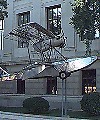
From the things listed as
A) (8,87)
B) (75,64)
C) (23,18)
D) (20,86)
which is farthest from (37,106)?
(23,18)

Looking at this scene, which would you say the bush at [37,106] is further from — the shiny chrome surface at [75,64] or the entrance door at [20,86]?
the entrance door at [20,86]

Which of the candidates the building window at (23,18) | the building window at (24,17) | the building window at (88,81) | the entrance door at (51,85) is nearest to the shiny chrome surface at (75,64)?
the building window at (88,81)

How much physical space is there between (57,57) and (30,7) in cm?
629

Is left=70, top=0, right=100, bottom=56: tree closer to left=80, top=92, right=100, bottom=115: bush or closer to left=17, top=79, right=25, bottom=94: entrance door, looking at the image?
left=80, top=92, right=100, bottom=115: bush

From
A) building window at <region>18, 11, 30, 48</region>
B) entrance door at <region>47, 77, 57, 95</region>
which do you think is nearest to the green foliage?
entrance door at <region>47, 77, 57, 95</region>

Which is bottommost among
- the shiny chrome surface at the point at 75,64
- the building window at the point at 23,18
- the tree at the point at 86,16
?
the shiny chrome surface at the point at 75,64

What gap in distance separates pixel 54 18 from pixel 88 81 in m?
5.84

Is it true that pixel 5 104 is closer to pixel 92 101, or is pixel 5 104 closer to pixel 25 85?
pixel 25 85

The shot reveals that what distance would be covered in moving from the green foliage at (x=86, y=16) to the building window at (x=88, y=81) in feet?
16.8

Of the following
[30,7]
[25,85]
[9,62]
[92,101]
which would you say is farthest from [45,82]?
[92,101]

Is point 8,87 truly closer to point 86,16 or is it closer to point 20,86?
point 20,86

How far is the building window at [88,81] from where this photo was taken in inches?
952

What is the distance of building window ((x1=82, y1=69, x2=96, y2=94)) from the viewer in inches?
952

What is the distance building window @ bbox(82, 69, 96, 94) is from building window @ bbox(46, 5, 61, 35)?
4.06m
